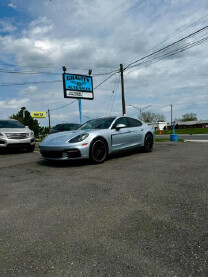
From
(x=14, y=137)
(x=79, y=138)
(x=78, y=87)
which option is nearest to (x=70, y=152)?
(x=79, y=138)

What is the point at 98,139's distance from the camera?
5.55 meters

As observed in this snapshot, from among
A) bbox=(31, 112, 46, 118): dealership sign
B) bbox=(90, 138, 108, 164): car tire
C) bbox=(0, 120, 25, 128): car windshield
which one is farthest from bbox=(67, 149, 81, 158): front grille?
bbox=(31, 112, 46, 118): dealership sign

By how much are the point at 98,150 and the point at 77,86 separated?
512 inches

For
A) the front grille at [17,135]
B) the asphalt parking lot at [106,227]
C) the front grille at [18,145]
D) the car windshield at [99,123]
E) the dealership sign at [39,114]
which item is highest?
the dealership sign at [39,114]

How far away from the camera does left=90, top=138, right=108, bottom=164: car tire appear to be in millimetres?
5379

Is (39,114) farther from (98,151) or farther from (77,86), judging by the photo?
(98,151)

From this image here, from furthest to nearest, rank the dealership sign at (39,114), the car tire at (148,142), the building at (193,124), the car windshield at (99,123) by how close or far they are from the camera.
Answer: the building at (193,124) → the dealership sign at (39,114) → the car tire at (148,142) → the car windshield at (99,123)

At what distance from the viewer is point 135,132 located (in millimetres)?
6730

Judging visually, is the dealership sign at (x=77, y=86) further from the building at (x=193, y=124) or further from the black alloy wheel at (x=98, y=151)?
the building at (x=193, y=124)

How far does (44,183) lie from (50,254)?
2213 mm

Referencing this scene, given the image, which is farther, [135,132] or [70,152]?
[135,132]

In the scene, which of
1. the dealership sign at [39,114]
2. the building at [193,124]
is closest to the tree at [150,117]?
the building at [193,124]

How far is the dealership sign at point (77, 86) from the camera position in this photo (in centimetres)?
1677

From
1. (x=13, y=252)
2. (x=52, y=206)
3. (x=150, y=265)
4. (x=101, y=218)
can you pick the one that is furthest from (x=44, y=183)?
(x=150, y=265)
